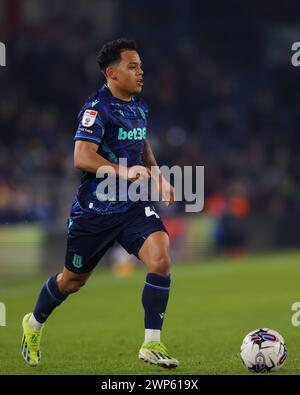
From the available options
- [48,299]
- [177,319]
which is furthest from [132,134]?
[177,319]

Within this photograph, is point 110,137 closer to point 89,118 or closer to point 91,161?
point 89,118

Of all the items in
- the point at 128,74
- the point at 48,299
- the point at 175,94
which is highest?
the point at 175,94

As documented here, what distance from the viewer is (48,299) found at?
8328 mm

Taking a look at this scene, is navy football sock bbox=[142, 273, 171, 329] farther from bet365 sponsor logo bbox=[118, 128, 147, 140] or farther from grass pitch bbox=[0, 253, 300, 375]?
bet365 sponsor logo bbox=[118, 128, 147, 140]

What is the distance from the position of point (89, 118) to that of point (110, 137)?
220 mm

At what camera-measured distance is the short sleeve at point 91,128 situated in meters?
7.88

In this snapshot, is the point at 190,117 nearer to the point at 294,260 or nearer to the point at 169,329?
the point at 294,260

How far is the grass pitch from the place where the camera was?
8367mm

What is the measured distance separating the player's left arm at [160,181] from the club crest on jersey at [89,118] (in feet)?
1.99

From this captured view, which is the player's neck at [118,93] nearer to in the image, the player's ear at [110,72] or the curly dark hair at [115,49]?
the player's ear at [110,72]

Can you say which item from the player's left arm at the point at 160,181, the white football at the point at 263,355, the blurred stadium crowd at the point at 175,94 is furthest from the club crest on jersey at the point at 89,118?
the blurred stadium crowd at the point at 175,94

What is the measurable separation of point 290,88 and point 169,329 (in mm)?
16726
